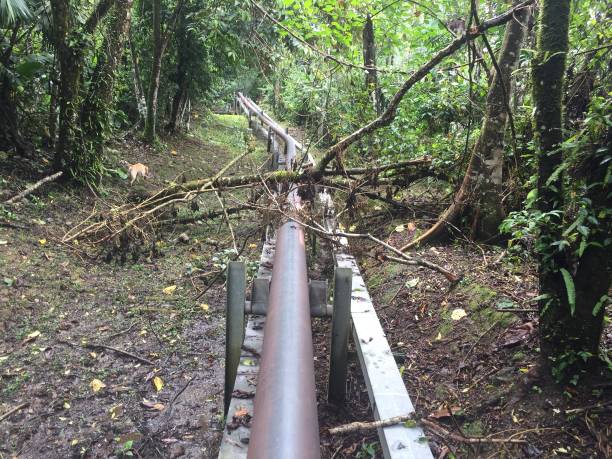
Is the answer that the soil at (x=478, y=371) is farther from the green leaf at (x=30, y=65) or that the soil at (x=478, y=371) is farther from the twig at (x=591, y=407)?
the green leaf at (x=30, y=65)

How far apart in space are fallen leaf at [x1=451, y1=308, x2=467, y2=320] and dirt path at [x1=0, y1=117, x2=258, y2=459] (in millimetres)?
1885

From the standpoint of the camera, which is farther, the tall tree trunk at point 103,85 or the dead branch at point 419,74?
the tall tree trunk at point 103,85

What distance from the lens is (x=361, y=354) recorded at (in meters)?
2.71

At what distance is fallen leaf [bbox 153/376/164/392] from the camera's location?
3587 mm

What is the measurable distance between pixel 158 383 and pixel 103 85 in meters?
5.30

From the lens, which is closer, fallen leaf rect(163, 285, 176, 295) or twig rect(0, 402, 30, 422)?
twig rect(0, 402, 30, 422)

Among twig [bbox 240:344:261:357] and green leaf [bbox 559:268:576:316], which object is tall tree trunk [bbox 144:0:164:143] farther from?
green leaf [bbox 559:268:576:316]

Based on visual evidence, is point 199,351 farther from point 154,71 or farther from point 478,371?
point 154,71

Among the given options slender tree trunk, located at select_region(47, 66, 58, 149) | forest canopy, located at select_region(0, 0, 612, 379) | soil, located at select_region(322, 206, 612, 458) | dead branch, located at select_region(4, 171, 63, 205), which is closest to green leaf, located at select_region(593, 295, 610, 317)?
forest canopy, located at select_region(0, 0, 612, 379)

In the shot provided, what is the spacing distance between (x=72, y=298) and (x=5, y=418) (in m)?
1.67

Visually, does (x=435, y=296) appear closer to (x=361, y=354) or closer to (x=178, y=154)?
(x=361, y=354)

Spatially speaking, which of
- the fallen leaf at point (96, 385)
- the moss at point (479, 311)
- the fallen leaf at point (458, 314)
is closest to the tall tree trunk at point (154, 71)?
the fallen leaf at point (96, 385)

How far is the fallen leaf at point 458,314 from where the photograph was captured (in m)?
3.59

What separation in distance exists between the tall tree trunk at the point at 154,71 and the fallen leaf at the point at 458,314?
904cm
